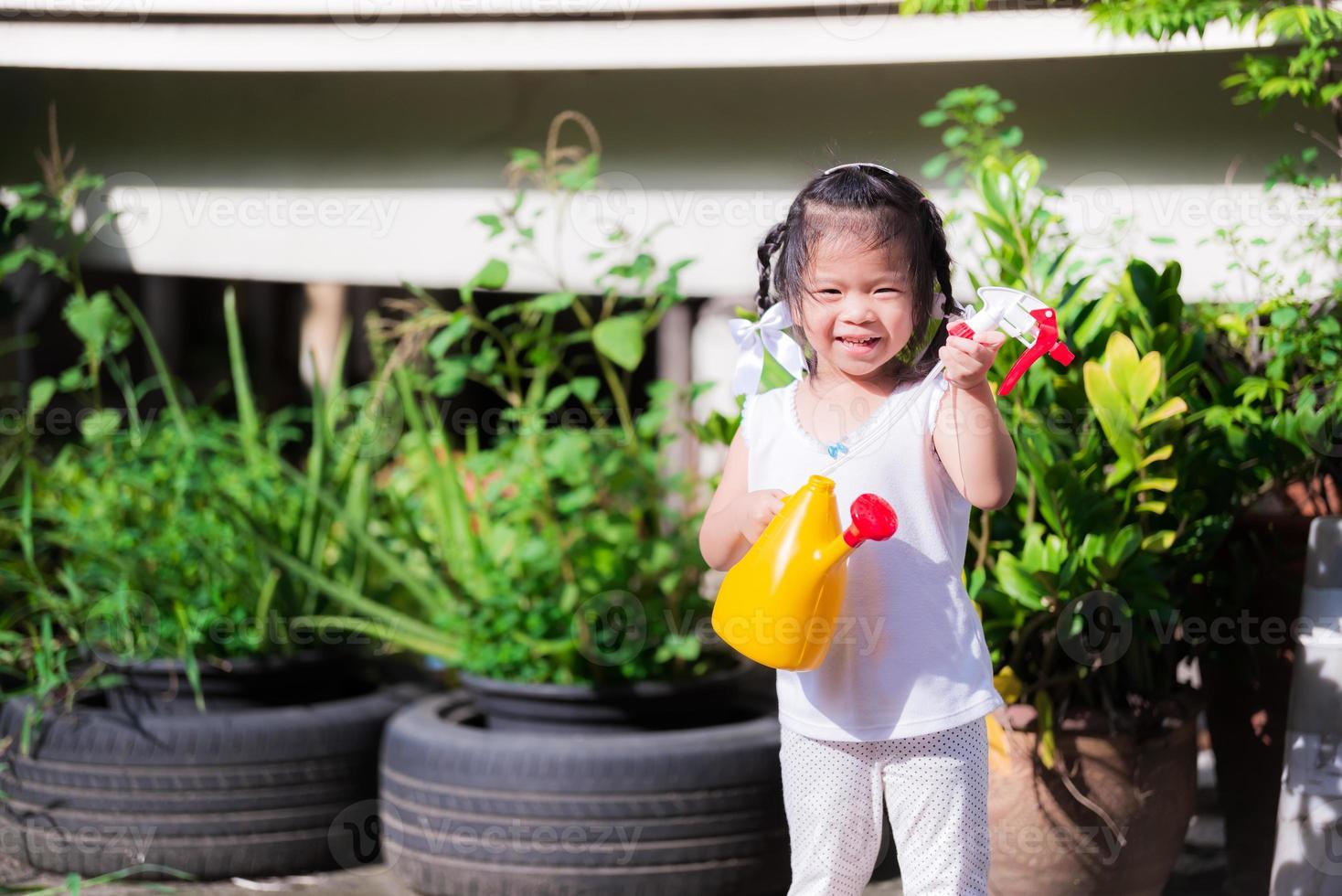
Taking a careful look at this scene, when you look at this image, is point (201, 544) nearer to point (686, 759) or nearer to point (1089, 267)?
point (686, 759)

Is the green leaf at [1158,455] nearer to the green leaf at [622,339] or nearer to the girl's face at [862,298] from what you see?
the girl's face at [862,298]

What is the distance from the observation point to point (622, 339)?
2.77 metres

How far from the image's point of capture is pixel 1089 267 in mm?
3564

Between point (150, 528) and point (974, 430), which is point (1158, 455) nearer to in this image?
point (974, 430)

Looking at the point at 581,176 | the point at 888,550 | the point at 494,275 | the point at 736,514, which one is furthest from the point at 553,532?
the point at 888,550

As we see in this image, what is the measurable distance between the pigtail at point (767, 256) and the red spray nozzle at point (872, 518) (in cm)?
42

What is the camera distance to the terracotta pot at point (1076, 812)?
2352 mm

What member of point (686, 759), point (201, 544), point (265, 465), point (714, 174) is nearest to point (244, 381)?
point (265, 465)

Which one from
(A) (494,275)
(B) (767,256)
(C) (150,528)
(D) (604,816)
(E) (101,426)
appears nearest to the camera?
(B) (767,256)

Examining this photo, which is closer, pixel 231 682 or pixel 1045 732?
pixel 1045 732

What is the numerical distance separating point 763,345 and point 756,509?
31 centimetres

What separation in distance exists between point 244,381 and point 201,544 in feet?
1.71

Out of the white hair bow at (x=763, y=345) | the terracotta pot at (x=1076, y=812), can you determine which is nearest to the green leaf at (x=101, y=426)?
the white hair bow at (x=763, y=345)

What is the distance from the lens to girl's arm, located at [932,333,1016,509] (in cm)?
161
